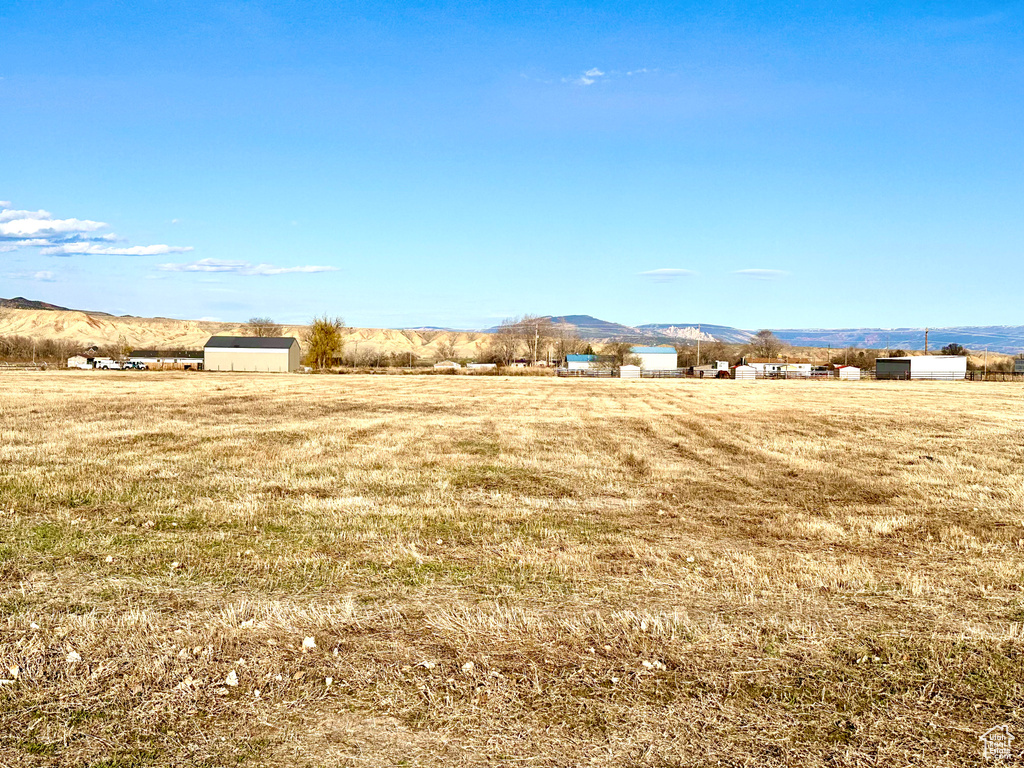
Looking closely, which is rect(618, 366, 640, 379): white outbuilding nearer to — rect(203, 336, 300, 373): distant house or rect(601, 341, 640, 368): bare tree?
rect(601, 341, 640, 368): bare tree

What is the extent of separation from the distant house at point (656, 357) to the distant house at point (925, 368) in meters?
39.4

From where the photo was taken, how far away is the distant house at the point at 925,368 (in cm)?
10906

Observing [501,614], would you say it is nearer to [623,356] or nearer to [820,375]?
[820,375]

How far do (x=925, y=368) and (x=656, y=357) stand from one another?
1873 inches

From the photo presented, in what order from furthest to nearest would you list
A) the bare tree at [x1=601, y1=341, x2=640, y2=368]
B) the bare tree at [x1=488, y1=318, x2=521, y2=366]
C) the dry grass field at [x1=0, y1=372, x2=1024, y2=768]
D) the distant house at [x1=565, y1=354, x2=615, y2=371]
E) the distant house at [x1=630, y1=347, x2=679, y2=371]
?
the bare tree at [x1=488, y1=318, x2=521, y2=366] → the distant house at [x1=630, y1=347, x2=679, y2=371] → the bare tree at [x1=601, y1=341, x2=640, y2=368] → the distant house at [x1=565, y1=354, x2=615, y2=371] → the dry grass field at [x1=0, y1=372, x2=1024, y2=768]

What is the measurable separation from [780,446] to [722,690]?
729 inches

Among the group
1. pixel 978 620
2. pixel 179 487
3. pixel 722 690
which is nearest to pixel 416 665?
pixel 722 690

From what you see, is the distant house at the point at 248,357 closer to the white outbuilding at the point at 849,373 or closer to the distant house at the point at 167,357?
the distant house at the point at 167,357

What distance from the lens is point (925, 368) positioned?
11088cm

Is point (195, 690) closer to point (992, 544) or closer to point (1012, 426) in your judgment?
point (992, 544)

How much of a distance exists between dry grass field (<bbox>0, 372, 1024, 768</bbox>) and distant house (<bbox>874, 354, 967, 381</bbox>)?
105151 mm

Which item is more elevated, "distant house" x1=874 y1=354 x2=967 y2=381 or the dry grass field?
"distant house" x1=874 y1=354 x2=967 y2=381

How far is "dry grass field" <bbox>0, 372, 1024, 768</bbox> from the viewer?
206 inches

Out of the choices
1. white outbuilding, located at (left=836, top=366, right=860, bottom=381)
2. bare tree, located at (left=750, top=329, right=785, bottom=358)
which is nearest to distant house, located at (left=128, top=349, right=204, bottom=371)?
white outbuilding, located at (left=836, top=366, right=860, bottom=381)
